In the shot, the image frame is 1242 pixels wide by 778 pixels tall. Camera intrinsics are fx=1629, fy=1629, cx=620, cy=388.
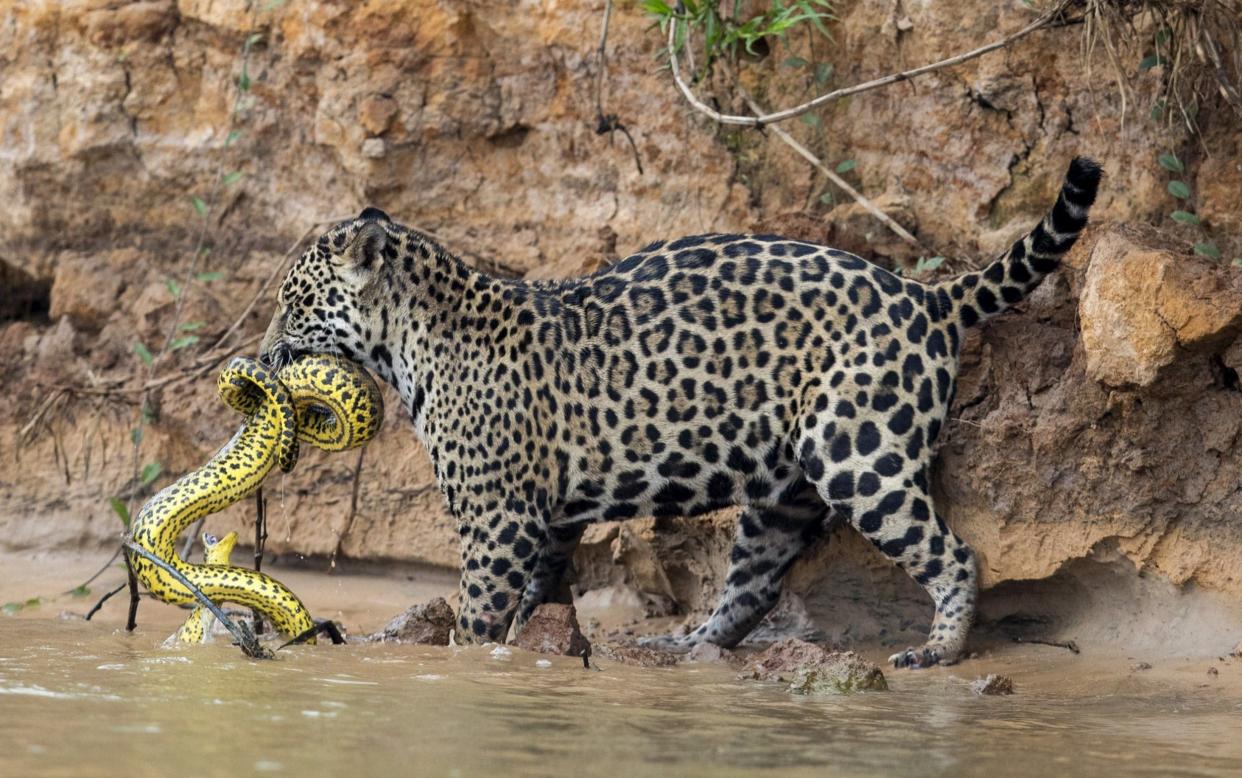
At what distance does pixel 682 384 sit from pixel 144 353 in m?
3.98

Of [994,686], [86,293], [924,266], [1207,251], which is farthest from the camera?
[86,293]

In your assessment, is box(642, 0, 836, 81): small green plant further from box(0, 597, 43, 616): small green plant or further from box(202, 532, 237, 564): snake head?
box(0, 597, 43, 616): small green plant

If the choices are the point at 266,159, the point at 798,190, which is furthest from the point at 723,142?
the point at 266,159

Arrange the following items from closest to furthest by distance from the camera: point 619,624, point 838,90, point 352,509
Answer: point 838,90
point 619,624
point 352,509

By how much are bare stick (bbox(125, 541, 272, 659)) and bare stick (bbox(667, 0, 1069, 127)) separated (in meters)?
3.68

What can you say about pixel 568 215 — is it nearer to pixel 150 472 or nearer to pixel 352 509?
pixel 352 509

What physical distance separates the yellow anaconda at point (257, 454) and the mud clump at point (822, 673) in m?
2.03

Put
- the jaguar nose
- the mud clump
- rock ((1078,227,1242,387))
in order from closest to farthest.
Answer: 1. the mud clump
2. rock ((1078,227,1242,387))
3. the jaguar nose

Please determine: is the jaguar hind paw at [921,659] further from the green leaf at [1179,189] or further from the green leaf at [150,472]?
the green leaf at [150,472]

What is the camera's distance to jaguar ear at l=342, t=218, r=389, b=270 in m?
7.63

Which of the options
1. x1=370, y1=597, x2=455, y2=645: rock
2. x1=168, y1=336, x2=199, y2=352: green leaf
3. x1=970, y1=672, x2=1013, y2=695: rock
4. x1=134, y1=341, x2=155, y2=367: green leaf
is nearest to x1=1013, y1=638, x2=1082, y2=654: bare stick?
x1=970, y1=672, x2=1013, y2=695: rock

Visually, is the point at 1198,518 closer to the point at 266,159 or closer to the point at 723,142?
the point at 723,142

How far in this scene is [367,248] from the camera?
7.69m

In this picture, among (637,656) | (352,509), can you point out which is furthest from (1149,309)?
(352,509)
